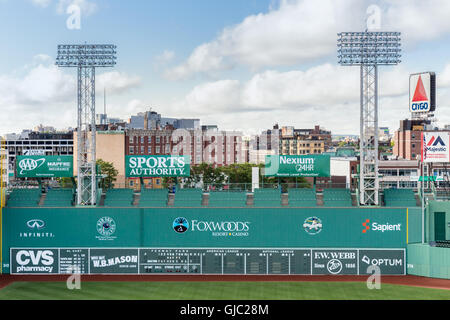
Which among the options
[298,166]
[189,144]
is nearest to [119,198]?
[298,166]

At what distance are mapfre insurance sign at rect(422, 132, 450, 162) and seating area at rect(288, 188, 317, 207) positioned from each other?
856cm

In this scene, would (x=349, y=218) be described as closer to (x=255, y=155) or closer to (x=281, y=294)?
(x=281, y=294)

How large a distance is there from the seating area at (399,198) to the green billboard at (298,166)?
485 centimetres

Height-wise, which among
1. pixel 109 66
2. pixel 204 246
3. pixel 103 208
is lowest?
pixel 204 246

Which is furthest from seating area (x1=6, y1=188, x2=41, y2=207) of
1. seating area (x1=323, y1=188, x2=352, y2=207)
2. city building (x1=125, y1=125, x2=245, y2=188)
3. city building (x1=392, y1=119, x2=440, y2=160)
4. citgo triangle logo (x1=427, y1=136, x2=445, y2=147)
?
city building (x1=392, y1=119, x2=440, y2=160)

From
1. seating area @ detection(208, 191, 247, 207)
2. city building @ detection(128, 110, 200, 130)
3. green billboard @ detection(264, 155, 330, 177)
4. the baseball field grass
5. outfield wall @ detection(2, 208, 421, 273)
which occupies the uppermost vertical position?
city building @ detection(128, 110, 200, 130)

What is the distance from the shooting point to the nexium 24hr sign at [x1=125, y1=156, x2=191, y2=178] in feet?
135

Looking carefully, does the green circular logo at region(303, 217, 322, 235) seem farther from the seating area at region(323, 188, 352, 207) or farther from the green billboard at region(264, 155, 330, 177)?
the green billboard at region(264, 155, 330, 177)

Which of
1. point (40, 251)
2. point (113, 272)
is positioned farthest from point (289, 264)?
point (40, 251)

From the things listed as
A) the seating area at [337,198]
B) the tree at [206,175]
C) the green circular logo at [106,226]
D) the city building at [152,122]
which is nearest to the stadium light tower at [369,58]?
the seating area at [337,198]

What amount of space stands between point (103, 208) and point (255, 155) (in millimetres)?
96252

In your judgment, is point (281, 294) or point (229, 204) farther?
point (229, 204)

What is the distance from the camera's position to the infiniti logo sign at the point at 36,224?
129ft

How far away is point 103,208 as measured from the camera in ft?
129
